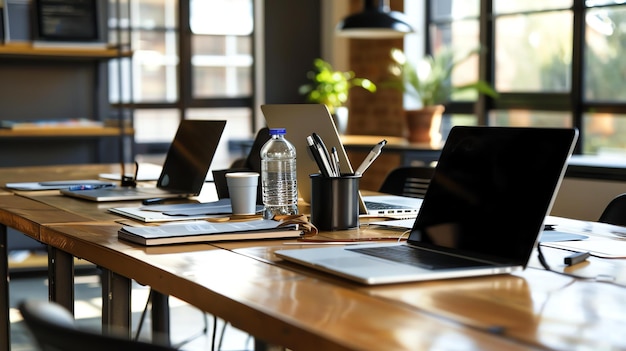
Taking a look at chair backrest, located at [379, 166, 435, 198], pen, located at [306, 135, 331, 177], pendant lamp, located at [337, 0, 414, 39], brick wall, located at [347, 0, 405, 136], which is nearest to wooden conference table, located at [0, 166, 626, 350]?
pen, located at [306, 135, 331, 177]

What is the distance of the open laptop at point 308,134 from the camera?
6.86 ft

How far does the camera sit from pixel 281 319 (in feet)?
3.57

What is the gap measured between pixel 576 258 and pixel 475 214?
0.18m

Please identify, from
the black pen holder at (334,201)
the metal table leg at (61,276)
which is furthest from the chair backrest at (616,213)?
the metal table leg at (61,276)

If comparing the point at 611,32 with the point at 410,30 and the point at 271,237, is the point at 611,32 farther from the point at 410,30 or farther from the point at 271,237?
the point at 271,237

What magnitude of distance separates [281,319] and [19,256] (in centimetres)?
453

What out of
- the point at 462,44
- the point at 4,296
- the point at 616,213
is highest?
the point at 462,44

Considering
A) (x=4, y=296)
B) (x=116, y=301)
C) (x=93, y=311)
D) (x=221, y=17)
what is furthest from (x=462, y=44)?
(x=116, y=301)

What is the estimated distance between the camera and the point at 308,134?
85.5 inches

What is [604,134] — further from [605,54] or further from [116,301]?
[116,301]

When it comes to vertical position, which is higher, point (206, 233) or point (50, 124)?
point (50, 124)

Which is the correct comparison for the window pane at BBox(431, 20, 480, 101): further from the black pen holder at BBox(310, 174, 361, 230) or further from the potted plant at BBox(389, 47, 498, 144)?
the black pen holder at BBox(310, 174, 361, 230)

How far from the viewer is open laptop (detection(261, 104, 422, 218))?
6.86ft

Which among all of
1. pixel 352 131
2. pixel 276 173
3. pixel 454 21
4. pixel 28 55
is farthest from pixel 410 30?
pixel 276 173
